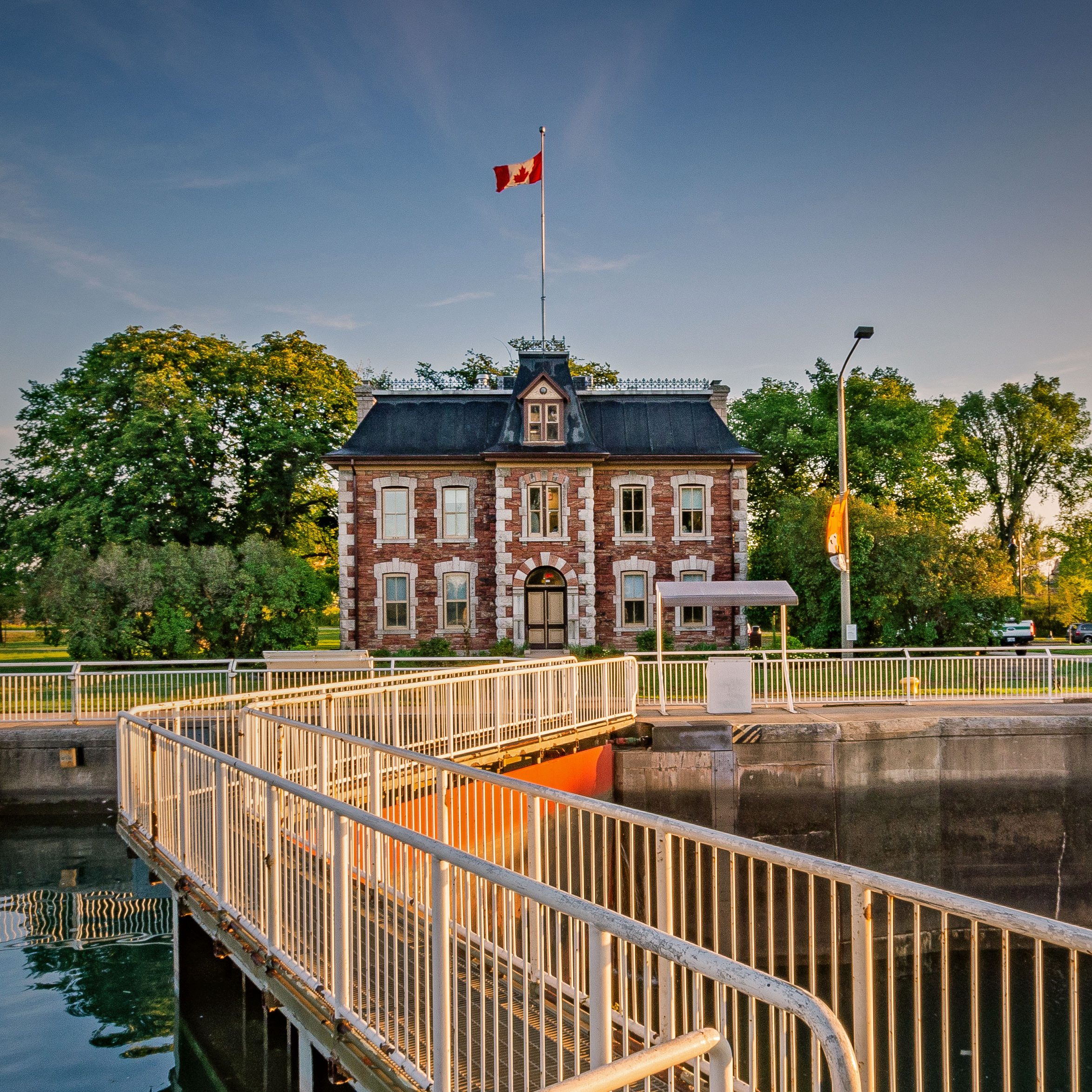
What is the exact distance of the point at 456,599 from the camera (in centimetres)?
3203

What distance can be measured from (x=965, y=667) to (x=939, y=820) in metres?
3.94

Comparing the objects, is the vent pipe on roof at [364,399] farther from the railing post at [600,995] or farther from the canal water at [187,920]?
the railing post at [600,995]

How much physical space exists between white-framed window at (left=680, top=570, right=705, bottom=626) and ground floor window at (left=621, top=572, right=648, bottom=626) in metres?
1.43

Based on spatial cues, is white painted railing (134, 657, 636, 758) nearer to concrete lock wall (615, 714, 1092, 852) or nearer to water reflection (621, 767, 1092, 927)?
concrete lock wall (615, 714, 1092, 852)

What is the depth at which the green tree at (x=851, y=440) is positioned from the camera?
143 feet

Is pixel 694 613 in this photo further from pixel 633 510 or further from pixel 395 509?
pixel 395 509

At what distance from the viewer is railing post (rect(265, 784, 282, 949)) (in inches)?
239

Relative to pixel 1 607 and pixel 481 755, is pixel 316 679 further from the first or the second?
pixel 1 607

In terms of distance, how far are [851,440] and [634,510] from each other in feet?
57.3

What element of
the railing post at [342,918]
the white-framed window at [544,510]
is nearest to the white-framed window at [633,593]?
the white-framed window at [544,510]

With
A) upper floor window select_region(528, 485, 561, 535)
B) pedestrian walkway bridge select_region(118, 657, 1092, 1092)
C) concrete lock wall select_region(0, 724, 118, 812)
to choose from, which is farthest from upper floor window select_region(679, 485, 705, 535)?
concrete lock wall select_region(0, 724, 118, 812)

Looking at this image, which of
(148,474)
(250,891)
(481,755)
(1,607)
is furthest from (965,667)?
(1,607)

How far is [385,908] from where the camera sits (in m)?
4.88

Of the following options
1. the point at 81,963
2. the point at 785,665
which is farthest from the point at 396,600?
the point at 81,963
